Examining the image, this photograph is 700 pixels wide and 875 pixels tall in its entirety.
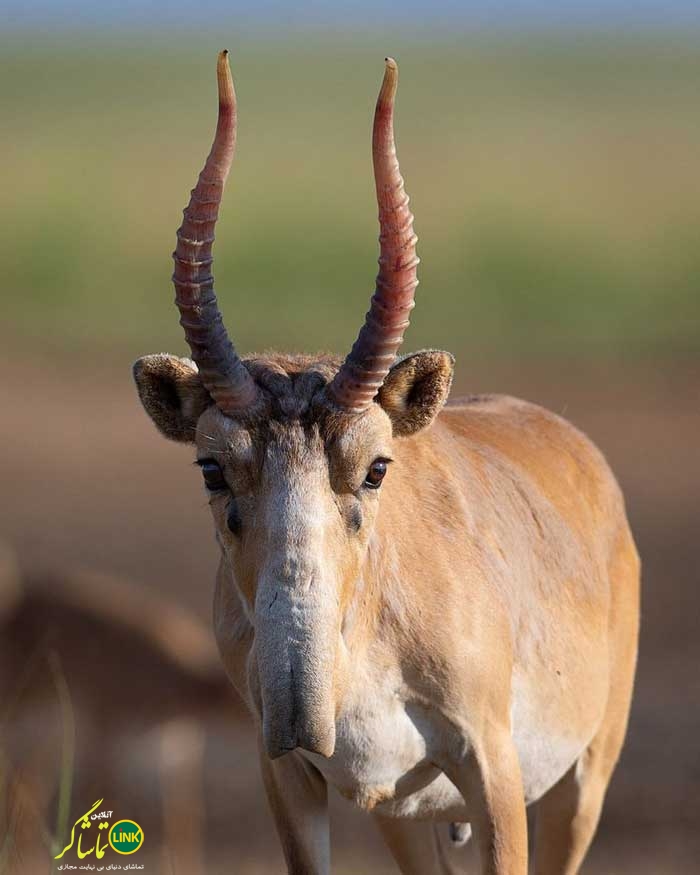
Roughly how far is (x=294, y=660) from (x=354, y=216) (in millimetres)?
45587

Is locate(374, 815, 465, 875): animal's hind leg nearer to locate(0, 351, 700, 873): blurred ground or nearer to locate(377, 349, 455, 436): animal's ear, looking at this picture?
locate(377, 349, 455, 436): animal's ear

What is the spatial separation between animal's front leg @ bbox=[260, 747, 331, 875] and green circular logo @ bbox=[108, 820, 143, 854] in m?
1.81

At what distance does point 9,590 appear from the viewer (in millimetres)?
16391

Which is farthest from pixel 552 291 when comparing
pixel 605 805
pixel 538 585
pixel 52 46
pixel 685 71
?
pixel 52 46

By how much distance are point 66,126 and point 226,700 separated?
57.1 m

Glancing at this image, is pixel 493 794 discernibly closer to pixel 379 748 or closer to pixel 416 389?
pixel 379 748

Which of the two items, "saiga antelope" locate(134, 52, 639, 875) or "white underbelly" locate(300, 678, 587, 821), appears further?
"white underbelly" locate(300, 678, 587, 821)

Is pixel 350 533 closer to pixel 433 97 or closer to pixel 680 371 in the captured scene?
pixel 680 371

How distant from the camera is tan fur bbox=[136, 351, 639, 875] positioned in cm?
680

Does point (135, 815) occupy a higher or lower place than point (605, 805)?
higher

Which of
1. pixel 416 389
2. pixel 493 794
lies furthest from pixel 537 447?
pixel 493 794

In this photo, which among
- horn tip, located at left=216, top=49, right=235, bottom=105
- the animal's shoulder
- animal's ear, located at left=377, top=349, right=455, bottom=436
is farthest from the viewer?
the animal's shoulder

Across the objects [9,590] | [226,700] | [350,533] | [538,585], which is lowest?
[226,700]

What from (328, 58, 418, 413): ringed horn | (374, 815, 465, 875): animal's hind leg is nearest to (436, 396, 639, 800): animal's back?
(374, 815, 465, 875): animal's hind leg
